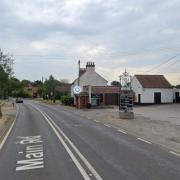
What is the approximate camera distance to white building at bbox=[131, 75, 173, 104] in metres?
82.8

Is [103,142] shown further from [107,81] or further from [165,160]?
[107,81]

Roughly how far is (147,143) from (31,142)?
4.91 meters

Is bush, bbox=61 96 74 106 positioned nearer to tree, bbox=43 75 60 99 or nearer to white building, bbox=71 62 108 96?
white building, bbox=71 62 108 96

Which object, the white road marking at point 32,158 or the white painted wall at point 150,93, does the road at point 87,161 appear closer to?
the white road marking at point 32,158

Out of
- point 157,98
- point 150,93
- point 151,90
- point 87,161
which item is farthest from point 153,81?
point 87,161

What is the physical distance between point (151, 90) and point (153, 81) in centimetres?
333

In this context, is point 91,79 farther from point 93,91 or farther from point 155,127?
point 155,127

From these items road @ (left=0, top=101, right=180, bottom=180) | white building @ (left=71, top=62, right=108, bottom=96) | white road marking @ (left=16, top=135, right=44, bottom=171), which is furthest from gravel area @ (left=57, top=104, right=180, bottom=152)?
white building @ (left=71, top=62, right=108, bottom=96)

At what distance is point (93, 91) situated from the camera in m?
82.6

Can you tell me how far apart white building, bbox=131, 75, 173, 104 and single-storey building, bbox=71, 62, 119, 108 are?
367 cm

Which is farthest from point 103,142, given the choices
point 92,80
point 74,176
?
point 92,80

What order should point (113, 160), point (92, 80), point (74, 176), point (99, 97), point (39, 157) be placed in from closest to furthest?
point (74, 176) → point (113, 160) → point (39, 157) → point (99, 97) → point (92, 80)

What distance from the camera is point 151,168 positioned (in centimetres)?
1302

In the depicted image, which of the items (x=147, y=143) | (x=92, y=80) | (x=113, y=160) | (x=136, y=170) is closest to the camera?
(x=136, y=170)
